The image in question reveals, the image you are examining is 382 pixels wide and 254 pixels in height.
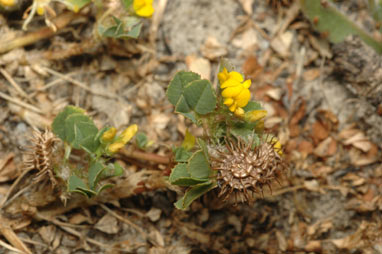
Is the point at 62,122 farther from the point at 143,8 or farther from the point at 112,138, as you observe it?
the point at 143,8

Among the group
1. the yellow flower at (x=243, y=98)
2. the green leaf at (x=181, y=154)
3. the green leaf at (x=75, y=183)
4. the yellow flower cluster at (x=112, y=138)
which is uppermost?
the yellow flower at (x=243, y=98)

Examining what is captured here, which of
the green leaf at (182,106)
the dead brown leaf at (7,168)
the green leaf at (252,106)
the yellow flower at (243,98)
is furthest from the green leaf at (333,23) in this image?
the dead brown leaf at (7,168)

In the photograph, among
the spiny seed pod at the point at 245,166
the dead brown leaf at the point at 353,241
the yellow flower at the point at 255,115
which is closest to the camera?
the spiny seed pod at the point at 245,166

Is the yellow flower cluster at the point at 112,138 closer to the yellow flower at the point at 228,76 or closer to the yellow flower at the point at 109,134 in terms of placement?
the yellow flower at the point at 109,134

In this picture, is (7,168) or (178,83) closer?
(178,83)

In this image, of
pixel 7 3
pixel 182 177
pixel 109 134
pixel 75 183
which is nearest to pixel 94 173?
pixel 75 183

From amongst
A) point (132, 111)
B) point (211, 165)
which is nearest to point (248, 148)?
point (211, 165)
